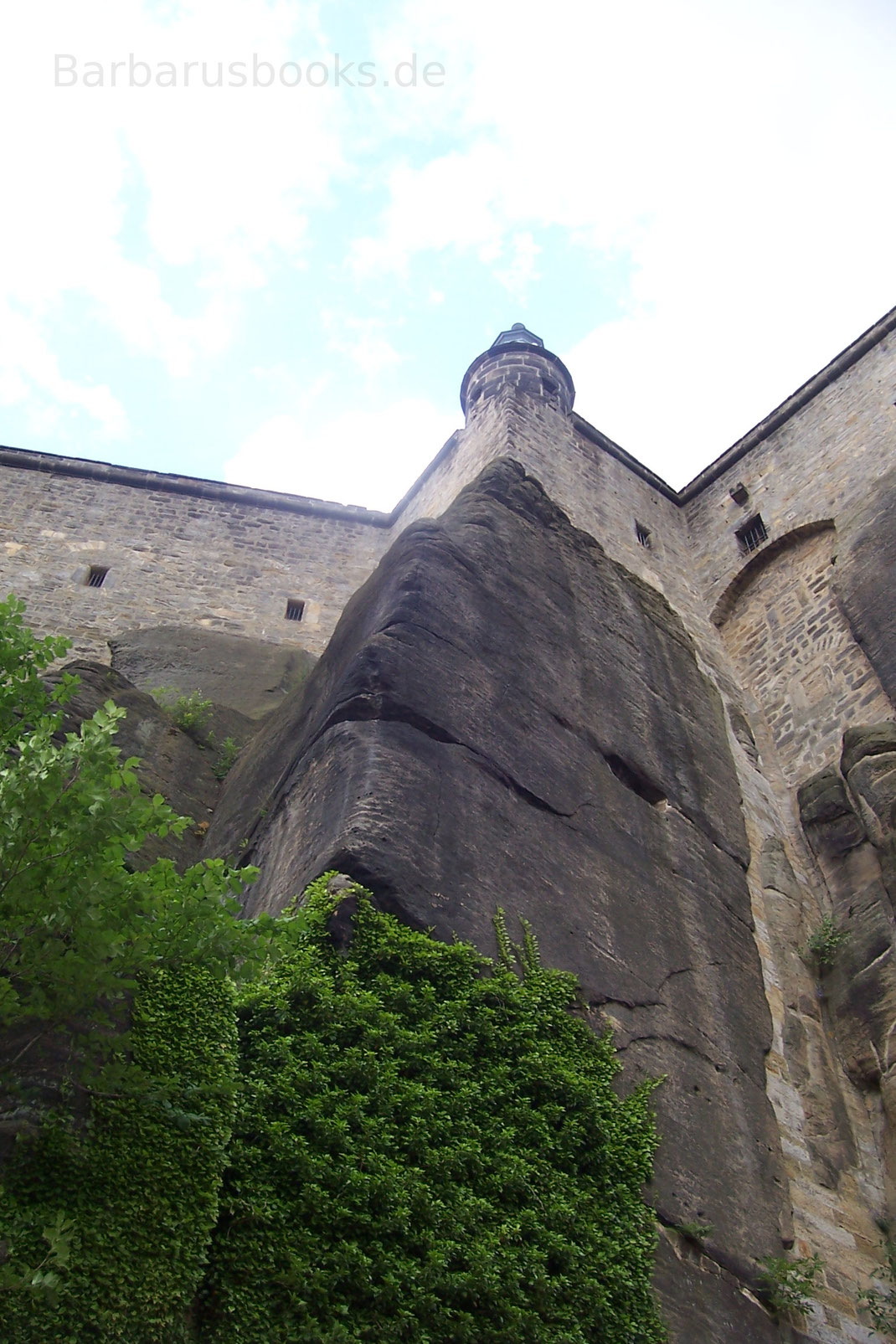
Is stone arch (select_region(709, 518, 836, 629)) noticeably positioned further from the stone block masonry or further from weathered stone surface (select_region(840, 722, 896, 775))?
weathered stone surface (select_region(840, 722, 896, 775))

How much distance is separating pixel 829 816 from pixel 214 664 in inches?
251

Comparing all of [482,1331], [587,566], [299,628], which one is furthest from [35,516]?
[482,1331]

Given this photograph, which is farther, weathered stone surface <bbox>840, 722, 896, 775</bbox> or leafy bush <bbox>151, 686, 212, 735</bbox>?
leafy bush <bbox>151, 686, 212, 735</bbox>

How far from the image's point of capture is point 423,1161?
464 centimetres

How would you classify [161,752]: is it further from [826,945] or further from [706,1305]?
[706,1305]

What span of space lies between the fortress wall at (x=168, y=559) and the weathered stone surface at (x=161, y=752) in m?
3.66

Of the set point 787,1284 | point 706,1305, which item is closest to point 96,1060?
point 706,1305

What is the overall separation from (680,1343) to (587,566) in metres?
6.38

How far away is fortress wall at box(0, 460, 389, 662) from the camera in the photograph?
1373cm

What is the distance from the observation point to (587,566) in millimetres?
10172

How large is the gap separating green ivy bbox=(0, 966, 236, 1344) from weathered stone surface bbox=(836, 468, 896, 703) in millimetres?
7868

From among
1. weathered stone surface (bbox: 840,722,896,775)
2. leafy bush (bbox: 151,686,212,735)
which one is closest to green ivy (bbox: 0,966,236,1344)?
leafy bush (bbox: 151,686,212,735)

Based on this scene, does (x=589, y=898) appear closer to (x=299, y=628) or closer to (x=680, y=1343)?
(x=680, y=1343)

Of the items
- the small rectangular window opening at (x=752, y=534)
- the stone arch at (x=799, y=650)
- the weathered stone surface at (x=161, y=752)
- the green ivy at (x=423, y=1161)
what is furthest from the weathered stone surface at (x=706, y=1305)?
the small rectangular window opening at (x=752, y=534)
